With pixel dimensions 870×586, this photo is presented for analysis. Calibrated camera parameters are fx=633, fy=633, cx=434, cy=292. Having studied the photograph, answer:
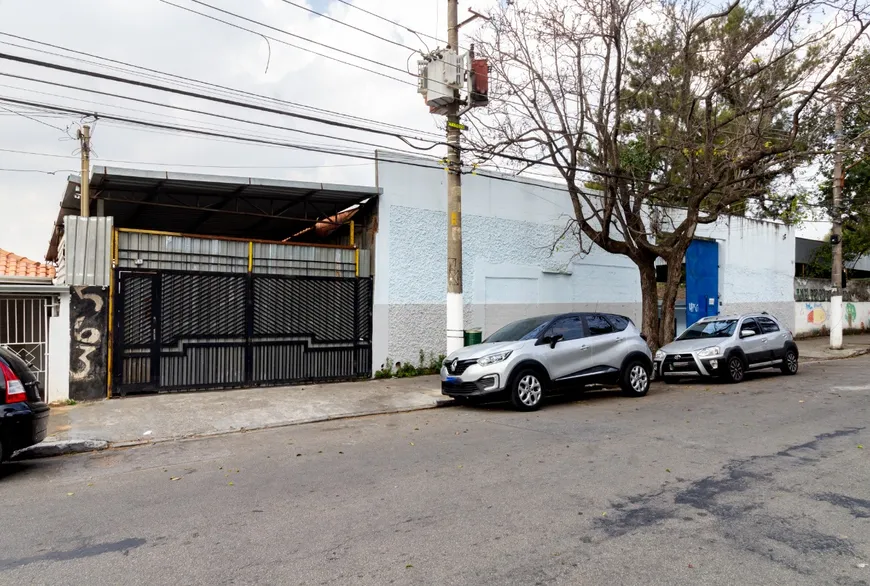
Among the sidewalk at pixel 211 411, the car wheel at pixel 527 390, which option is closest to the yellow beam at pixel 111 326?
the sidewalk at pixel 211 411

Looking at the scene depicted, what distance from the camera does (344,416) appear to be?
1043 cm

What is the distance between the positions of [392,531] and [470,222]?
37.7 feet

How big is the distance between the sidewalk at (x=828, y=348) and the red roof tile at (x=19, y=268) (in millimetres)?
22091

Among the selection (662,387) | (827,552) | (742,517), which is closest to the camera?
(827,552)

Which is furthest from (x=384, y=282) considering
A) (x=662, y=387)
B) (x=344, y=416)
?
(x=662, y=387)

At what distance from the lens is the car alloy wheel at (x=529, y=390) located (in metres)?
10.2

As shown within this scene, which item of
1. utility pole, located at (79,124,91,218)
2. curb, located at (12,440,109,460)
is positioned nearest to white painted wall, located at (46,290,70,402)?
utility pole, located at (79,124,91,218)

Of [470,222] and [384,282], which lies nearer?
Answer: [384,282]

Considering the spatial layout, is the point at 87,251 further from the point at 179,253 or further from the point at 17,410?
the point at 17,410

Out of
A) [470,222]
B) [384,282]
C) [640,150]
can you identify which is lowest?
[384,282]

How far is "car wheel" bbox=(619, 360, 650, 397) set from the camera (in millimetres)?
11672

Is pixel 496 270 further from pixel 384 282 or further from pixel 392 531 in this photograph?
pixel 392 531

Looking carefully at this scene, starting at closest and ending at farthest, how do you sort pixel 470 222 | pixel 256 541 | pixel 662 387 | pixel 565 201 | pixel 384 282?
1. pixel 256 541
2. pixel 662 387
3. pixel 384 282
4. pixel 470 222
5. pixel 565 201

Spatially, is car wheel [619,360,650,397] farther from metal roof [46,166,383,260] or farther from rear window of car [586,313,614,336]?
metal roof [46,166,383,260]
